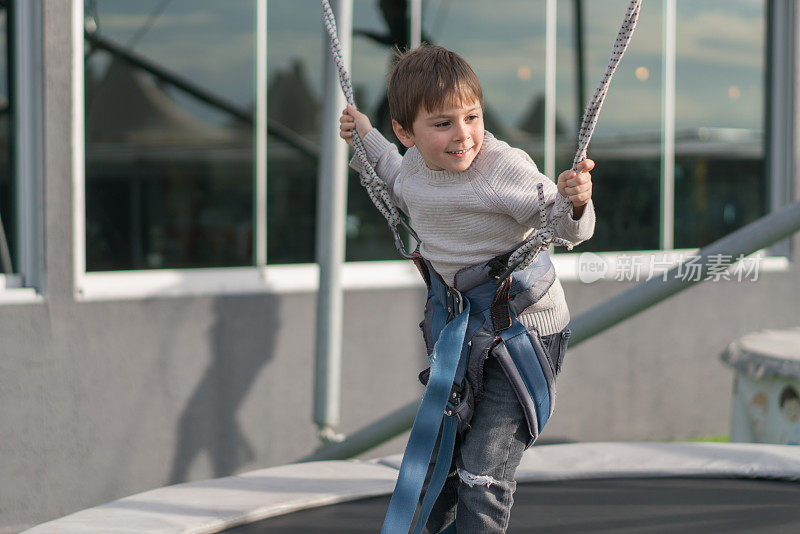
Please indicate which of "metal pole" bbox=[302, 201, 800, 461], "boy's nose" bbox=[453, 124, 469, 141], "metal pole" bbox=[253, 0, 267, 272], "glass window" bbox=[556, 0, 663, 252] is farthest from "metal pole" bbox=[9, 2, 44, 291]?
"glass window" bbox=[556, 0, 663, 252]

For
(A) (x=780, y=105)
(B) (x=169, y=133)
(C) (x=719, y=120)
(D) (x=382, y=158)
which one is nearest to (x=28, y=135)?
(B) (x=169, y=133)

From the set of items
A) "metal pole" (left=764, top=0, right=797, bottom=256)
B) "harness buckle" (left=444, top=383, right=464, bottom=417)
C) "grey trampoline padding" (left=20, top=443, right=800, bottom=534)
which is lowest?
"grey trampoline padding" (left=20, top=443, right=800, bottom=534)

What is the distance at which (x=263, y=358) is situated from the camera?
11.0 feet

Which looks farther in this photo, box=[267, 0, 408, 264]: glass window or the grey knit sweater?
box=[267, 0, 408, 264]: glass window

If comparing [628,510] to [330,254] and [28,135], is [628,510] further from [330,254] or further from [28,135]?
[28,135]

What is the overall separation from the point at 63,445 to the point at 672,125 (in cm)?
284

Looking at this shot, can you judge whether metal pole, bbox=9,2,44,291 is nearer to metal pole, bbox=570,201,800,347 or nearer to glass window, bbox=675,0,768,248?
metal pole, bbox=570,201,800,347

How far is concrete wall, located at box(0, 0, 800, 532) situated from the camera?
2.91 meters

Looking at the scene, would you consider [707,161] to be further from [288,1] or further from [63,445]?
[63,445]

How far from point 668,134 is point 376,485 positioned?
266cm

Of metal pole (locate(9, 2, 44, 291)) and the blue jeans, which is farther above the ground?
metal pole (locate(9, 2, 44, 291))

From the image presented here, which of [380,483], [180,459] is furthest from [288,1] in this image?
[380,483]

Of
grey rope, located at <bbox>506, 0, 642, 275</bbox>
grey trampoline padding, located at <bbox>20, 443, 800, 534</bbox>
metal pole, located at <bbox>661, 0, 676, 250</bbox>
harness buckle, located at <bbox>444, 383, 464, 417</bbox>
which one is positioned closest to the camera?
grey rope, located at <bbox>506, 0, 642, 275</bbox>

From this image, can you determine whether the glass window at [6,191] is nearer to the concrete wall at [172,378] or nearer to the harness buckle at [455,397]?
the concrete wall at [172,378]
